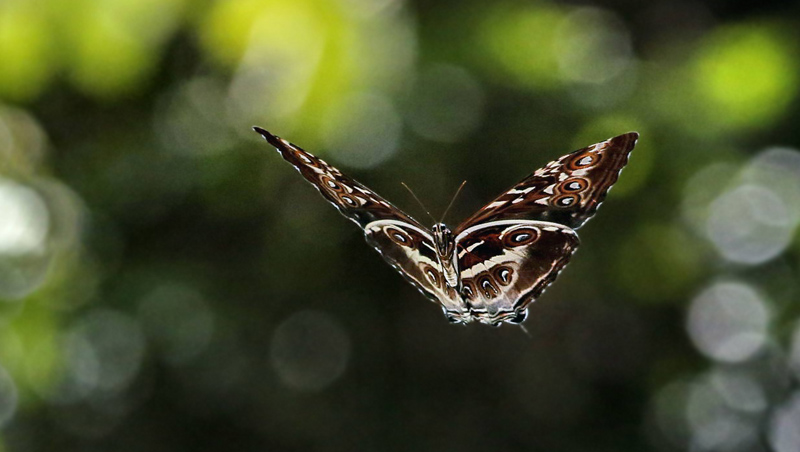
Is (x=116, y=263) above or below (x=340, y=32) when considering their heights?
below

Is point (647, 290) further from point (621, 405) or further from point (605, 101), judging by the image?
point (605, 101)

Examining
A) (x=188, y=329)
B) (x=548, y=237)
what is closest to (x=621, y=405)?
(x=188, y=329)

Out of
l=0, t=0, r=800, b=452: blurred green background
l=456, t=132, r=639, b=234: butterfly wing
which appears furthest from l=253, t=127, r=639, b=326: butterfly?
l=0, t=0, r=800, b=452: blurred green background

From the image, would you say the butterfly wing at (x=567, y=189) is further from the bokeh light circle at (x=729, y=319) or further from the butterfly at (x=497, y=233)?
the bokeh light circle at (x=729, y=319)

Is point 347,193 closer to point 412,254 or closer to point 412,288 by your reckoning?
point 412,254

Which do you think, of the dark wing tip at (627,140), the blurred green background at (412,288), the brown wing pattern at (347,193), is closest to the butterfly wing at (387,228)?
the brown wing pattern at (347,193)

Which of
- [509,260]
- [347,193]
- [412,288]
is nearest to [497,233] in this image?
[509,260]
